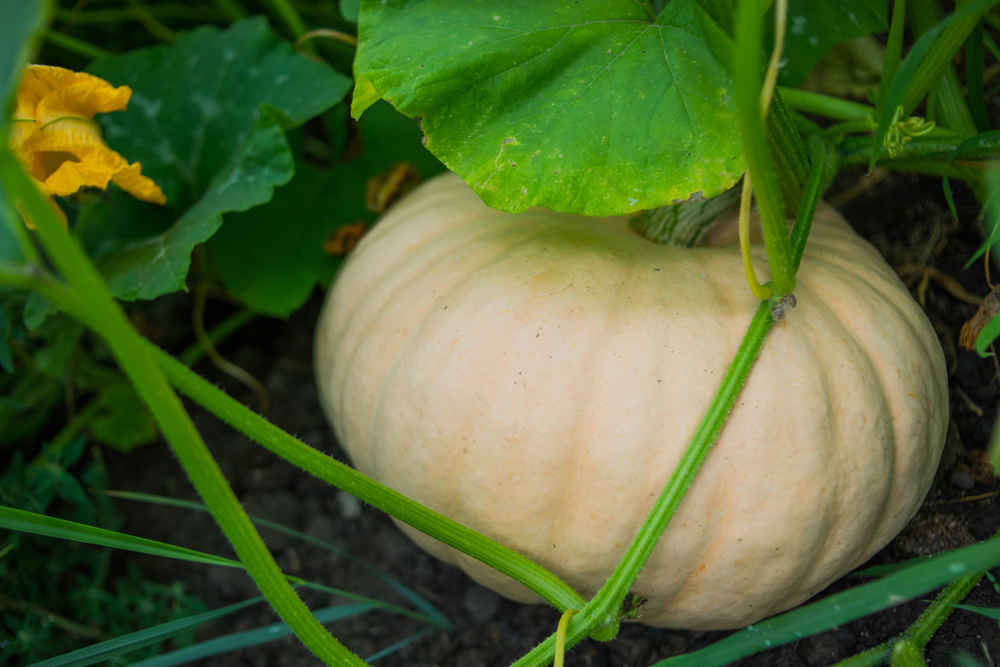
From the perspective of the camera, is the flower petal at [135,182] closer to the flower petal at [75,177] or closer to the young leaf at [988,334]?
the flower petal at [75,177]

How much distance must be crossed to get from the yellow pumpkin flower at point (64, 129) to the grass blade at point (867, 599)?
879 mm

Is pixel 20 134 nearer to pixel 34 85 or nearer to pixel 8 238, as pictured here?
pixel 34 85

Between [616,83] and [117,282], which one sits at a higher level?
[616,83]

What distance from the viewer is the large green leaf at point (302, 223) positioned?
49.5 inches

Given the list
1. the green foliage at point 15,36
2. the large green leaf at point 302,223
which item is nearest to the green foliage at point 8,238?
the green foliage at point 15,36

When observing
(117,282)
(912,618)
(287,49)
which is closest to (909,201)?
(912,618)

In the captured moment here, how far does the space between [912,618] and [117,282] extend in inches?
43.4

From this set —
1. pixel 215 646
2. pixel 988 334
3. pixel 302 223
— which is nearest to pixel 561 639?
pixel 215 646

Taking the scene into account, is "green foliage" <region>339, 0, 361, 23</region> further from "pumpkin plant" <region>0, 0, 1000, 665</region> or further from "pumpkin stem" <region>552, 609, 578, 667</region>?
"pumpkin stem" <region>552, 609, 578, 667</region>

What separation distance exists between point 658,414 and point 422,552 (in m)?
0.59

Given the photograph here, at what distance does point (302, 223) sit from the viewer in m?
1.29

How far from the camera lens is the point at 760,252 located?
93 centimetres

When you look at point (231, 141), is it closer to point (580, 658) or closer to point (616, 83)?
point (616, 83)

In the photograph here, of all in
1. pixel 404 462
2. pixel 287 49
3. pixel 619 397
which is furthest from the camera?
pixel 287 49
